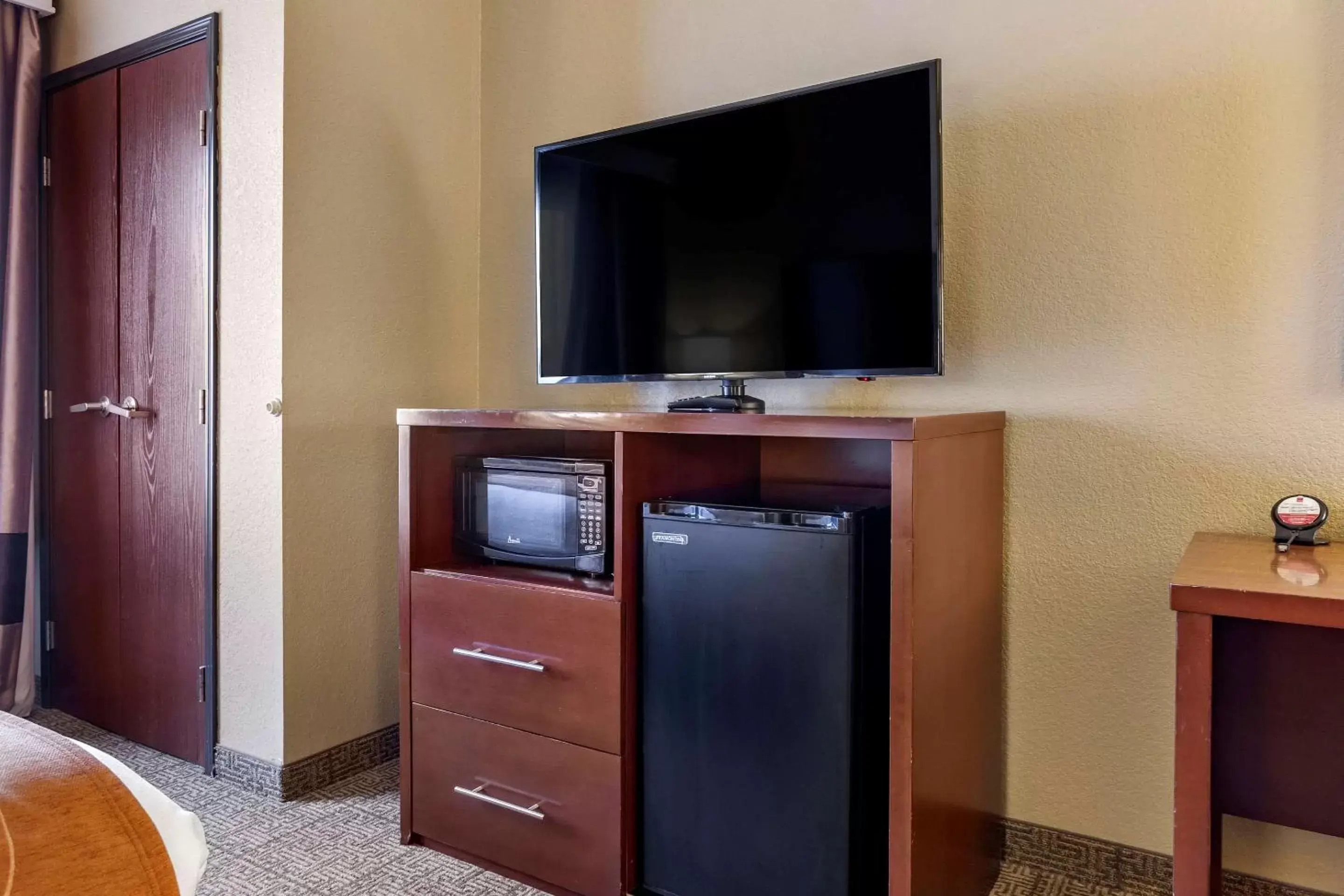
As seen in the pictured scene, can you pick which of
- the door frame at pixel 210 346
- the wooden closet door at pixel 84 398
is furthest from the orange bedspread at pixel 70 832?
the wooden closet door at pixel 84 398

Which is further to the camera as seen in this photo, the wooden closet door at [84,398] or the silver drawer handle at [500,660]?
the wooden closet door at [84,398]

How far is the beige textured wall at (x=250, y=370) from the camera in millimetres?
2139

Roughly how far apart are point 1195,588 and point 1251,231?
0.84m

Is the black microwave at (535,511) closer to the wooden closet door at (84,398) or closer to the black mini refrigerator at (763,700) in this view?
the black mini refrigerator at (763,700)

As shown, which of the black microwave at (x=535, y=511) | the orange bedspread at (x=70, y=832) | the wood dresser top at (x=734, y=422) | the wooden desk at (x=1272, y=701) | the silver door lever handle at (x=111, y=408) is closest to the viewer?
the orange bedspread at (x=70, y=832)

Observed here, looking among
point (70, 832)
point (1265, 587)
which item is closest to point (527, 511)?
point (70, 832)

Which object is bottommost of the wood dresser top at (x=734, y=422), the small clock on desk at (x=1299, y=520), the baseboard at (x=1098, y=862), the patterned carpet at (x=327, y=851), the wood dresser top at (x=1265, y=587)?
the patterned carpet at (x=327, y=851)

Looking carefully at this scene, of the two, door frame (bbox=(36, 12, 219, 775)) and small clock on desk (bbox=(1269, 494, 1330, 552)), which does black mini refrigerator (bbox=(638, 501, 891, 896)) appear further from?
door frame (bbox=(36, 12, 219, 775))

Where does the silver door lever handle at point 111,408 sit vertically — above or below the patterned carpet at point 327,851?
above

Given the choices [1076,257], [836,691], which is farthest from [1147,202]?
[836,691]

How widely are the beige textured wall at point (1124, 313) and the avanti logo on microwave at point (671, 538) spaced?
1.98 feet

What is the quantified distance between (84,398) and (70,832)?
2181mm

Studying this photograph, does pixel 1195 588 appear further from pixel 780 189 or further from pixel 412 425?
pixel 412 425

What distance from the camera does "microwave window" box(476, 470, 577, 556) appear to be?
6.10 feet
